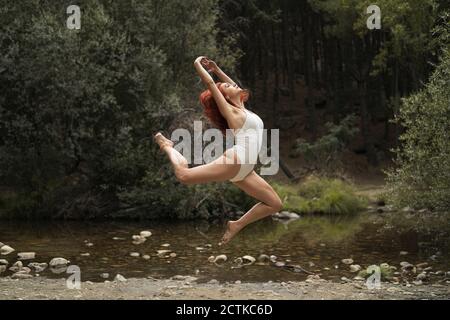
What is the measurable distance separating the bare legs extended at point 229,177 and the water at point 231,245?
5416 mm

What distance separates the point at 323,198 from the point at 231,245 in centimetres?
704

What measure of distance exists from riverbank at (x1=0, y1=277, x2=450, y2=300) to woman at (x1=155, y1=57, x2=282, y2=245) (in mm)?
3128

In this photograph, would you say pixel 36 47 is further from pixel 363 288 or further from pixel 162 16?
pixel 363 288

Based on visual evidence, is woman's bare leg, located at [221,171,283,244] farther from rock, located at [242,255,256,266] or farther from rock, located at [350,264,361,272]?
rock, located at [242,255,256,266]

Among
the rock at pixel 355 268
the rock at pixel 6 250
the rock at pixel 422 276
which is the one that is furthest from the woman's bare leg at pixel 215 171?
the rock at pixel 6 250

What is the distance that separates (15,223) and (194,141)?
6.45 metres

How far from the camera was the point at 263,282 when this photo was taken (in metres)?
13.9

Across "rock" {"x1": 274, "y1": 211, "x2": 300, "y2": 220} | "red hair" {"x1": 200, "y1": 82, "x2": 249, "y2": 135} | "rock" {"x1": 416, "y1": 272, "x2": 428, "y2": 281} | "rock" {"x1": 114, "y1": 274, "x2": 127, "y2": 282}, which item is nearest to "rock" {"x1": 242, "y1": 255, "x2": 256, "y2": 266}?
"rock" {"x1": 114, "y1": 274, "x2": 127, "y2": 282}

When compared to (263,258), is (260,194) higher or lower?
higher

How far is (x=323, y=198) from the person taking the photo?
2473 centimetres

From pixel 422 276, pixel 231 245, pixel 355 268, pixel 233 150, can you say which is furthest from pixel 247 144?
pixel 231 245

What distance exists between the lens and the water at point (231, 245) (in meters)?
15.2

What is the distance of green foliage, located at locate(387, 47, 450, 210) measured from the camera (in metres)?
14.9

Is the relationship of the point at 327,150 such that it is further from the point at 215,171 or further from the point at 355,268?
the point at 215,171
